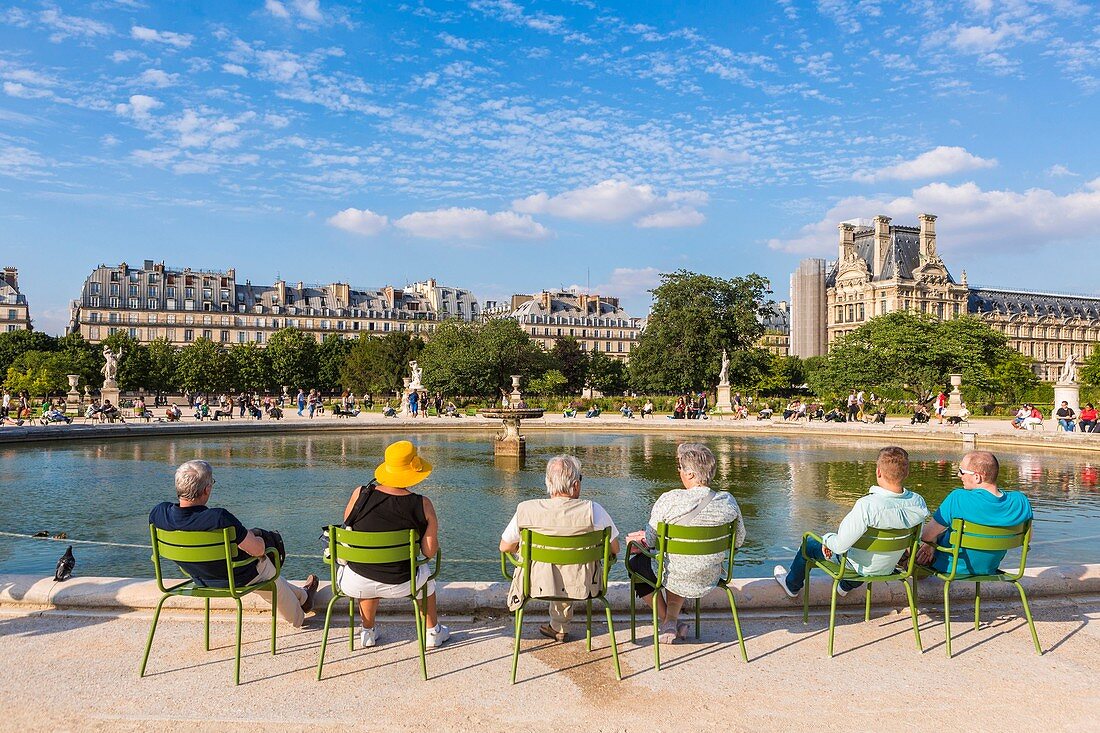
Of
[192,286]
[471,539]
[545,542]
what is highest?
[192,286]

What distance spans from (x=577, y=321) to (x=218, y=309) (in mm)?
43562

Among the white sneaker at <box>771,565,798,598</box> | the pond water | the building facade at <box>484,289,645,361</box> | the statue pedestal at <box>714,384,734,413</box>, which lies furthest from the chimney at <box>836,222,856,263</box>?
the white sneaker at <box>771,565,798,598</box>

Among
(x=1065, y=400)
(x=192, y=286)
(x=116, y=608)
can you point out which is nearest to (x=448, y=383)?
(x=1065, y=400)

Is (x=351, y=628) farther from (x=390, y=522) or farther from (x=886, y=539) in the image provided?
(x=886, y=539)

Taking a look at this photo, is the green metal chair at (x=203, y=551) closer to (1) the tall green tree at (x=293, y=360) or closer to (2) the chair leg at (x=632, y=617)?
(2) the chair leg at (x=632, y=617)

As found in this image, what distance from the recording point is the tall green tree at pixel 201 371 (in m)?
72.2

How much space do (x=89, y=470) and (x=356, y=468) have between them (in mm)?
5291

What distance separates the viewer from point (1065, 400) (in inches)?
1400

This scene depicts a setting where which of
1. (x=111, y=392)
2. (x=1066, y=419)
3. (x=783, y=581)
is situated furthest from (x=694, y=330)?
(x=783, y=581)

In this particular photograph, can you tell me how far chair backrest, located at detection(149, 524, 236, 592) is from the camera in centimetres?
499

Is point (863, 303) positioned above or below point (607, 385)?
above

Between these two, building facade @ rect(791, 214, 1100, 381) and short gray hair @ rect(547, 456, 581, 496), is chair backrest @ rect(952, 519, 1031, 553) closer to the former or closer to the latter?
short gray hair @ rect(547, 456, 581, 496)

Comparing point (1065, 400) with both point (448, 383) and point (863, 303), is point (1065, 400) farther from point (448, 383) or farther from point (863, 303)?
point (863, 303)

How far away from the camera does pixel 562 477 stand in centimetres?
518
